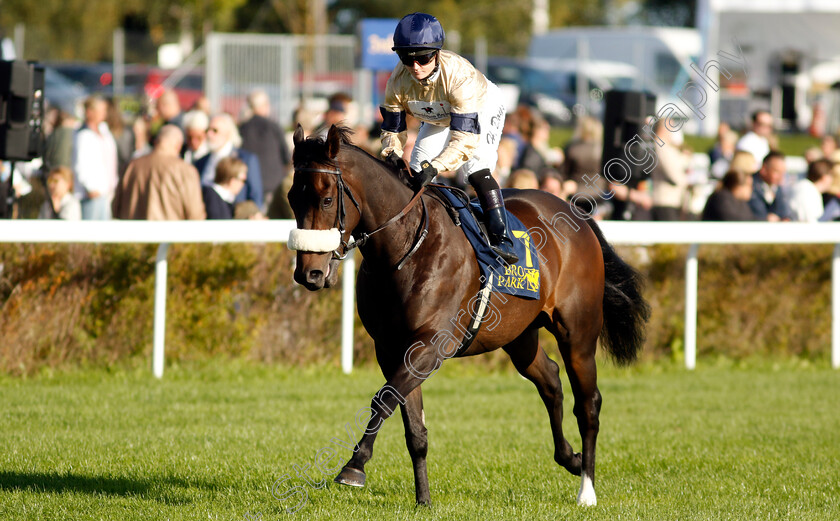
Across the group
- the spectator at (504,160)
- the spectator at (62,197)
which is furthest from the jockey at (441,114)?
the spectator at (62,197)

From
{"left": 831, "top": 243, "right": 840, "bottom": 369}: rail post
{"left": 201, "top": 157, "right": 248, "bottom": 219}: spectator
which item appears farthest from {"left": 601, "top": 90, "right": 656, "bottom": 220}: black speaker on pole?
{"left": 201, "top": 157, "right": 248, "bottom": 219}: spectator

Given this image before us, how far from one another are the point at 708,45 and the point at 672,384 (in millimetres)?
13763

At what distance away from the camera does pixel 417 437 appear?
5039 mm

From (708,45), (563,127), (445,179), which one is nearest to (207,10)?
(563,127)

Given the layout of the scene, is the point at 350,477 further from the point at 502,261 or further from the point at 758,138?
the point at 758,138

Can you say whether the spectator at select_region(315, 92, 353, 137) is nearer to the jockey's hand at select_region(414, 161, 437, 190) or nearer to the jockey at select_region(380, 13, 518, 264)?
the jockey at select_region(380, 13, 518, 264)

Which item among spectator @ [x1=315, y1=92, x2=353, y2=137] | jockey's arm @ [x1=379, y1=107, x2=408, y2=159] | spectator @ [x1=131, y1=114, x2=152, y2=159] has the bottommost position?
jockey's arm @ [x1=379, y1=107, x2=408, y2=159]

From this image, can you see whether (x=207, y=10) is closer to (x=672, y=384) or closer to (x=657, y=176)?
(x=657, y=176)

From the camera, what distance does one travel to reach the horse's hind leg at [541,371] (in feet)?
19.0

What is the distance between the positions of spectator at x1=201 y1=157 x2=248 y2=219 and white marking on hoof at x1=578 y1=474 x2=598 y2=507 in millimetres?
4890

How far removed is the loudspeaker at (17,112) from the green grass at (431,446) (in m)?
1.86

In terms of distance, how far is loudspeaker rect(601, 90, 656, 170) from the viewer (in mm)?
9758

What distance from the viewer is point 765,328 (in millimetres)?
10234

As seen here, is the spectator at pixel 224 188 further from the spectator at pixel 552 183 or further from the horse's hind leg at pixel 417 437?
the horse's hind leg at pixel 417 437
